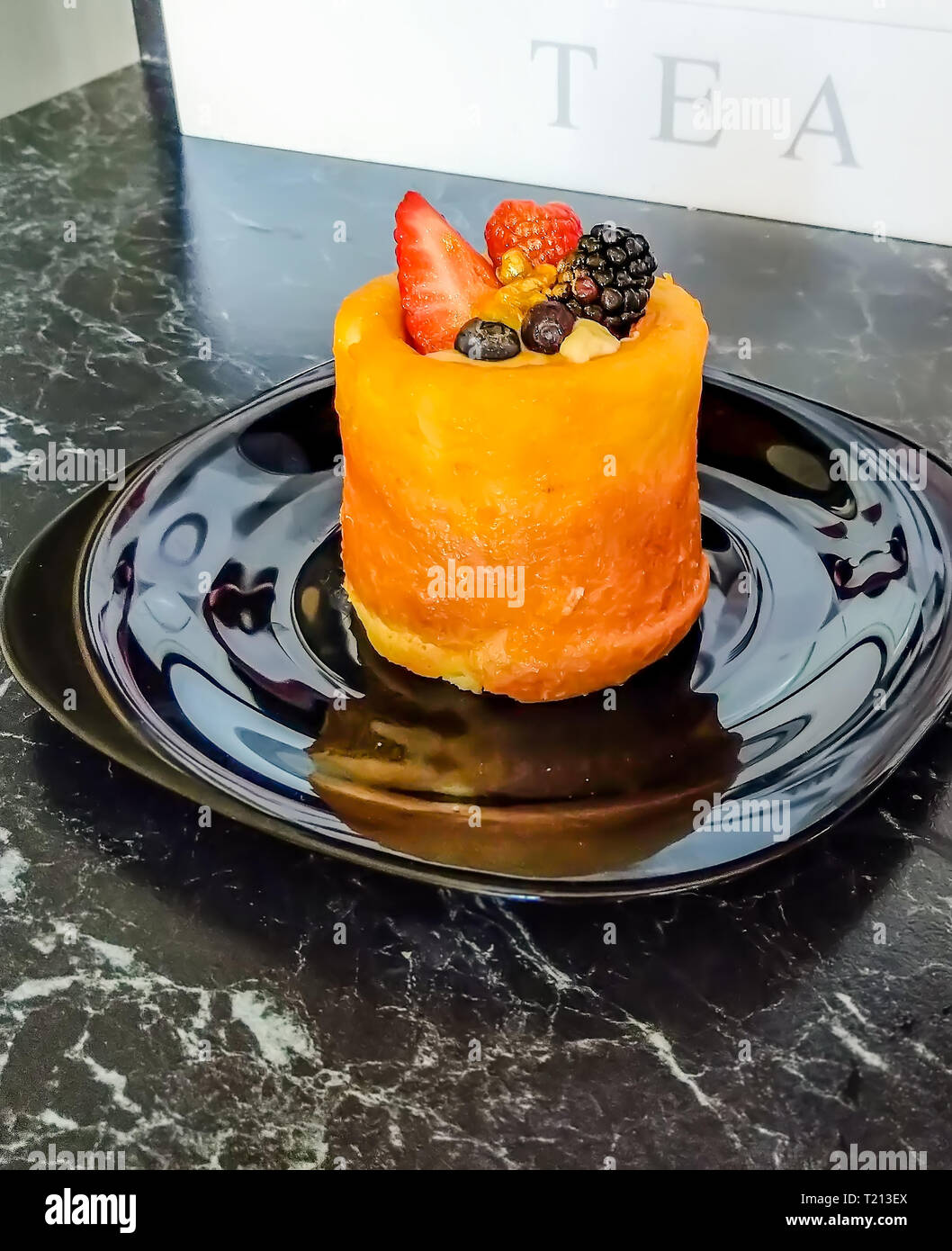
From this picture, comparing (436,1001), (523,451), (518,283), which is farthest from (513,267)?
(436,1001)

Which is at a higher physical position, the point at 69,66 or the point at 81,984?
the point at 69,66

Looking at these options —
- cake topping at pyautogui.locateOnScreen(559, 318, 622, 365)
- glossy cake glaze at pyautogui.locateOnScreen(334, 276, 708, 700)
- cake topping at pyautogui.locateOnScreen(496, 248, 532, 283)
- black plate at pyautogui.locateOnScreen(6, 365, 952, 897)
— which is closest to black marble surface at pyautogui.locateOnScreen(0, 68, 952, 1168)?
black plate at pyautogui.locateOnScreen(6, 365, 952, 897)

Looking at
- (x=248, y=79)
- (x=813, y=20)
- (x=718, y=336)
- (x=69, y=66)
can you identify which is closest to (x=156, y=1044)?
(x=718, y=336)

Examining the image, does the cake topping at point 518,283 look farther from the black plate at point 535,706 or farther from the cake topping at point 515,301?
the black plate at point 535,706

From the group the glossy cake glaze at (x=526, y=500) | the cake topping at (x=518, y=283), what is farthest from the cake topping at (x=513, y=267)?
the glossy cake glaze at (x=526, y=500)

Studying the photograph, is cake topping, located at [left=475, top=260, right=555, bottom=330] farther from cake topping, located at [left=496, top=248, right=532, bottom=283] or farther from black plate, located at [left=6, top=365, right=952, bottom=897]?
black plate, located at [left=6, top=365, right=952, bottom=897]

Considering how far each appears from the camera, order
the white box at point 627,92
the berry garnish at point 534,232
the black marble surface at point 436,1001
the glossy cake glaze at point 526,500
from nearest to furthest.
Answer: the black marble surface at point 436,1001, the glossy cake glaze at point 526,500, the berry garnish at point 534,232, the white box at point 627,92
